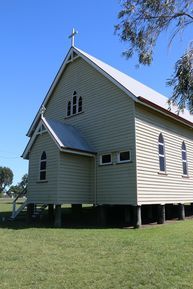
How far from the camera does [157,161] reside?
18.4 metres

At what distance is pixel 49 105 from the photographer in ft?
77.8

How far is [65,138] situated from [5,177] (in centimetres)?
14787

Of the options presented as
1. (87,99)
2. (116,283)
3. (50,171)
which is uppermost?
(87,99)

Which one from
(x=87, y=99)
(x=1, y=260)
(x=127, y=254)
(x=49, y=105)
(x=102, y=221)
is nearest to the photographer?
(x=1, y=260)

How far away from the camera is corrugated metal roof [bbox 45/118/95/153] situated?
17469 mm

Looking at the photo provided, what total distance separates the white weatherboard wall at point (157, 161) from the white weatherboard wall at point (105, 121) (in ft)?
1.78

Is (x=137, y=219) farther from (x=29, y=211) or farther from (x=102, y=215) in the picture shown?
(x=29, y=211)

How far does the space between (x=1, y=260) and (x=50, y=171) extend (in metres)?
8.93

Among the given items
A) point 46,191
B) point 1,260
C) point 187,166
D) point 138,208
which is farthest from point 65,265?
point 187,166

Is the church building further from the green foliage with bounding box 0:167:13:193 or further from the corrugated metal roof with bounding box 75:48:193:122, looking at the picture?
the green foliage with bounding box 0:167:13:193

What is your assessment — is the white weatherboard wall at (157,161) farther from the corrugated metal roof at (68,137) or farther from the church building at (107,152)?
the corrugated metal roof at (68,137)

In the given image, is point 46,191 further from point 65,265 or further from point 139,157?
point 65,265

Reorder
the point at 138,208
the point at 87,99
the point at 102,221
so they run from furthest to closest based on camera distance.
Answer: the point at 87,99, the point at 102,221, the point at 138,208

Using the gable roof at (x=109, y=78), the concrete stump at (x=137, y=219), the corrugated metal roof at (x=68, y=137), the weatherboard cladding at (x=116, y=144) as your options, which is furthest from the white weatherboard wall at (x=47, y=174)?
the concrete stump at (x=137, y=219)
